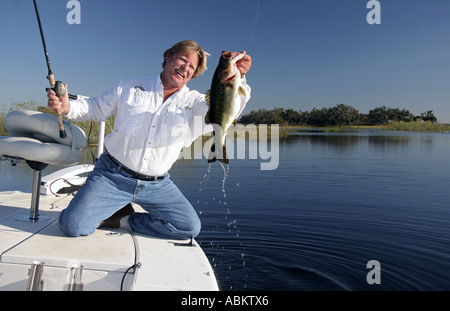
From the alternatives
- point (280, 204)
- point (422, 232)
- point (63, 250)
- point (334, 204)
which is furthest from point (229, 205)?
point (63, 250)

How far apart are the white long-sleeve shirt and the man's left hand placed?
0.32m

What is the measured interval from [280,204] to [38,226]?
5533 mm

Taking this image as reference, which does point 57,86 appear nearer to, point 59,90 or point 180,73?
point 59,90

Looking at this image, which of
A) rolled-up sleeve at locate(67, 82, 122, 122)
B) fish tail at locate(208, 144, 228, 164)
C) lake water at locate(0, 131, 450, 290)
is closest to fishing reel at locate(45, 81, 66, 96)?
rolled-up sleeve at locate(67, 82, 122, 122)

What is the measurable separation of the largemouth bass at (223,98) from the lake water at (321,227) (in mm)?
1642

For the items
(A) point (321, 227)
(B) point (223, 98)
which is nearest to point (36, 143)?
(B) point (223, 98)

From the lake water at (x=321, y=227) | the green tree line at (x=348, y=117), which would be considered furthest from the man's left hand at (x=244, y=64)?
the green tree line at (x=348, y=117)

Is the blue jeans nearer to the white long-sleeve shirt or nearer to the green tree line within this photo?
the white long-sleeve shirt

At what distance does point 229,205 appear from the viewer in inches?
332

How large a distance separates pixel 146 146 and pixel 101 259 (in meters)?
1.28

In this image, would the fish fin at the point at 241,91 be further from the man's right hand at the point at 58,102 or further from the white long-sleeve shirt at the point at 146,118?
the man's right hand at the point at 58,102
